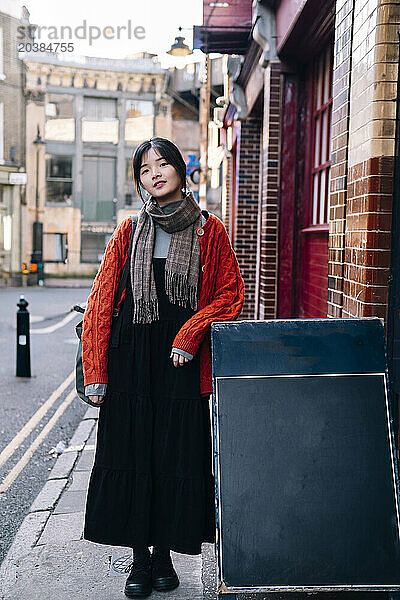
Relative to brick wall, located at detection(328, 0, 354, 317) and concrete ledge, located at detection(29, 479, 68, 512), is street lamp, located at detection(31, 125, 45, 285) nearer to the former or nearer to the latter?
concrete ledge, located at detection(29, 479, 68, 512)

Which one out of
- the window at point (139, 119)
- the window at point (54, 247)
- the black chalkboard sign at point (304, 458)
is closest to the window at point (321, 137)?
the black chalkboard sign at point (304, 458)

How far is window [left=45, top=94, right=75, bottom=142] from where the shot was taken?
99.7 ft

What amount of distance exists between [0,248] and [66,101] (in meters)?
7.66

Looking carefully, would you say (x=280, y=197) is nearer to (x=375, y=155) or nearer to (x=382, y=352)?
(x=375, y=155)

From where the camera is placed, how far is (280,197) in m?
6.90

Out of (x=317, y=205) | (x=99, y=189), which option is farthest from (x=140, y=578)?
(x=99, y=189)

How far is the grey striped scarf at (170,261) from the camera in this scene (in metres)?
3.17

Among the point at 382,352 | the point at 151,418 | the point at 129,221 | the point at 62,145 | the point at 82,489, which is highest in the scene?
the point at 62,145

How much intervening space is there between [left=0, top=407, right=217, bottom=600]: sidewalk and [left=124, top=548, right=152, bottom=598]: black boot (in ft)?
0.19

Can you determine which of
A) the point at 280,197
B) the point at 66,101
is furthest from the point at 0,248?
the point at 280,197

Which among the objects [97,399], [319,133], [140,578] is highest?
[319,133]

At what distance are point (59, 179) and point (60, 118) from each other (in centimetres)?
278

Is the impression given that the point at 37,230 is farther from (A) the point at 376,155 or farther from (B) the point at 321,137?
(A) the point at 376,155

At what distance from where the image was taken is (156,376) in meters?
3.20
